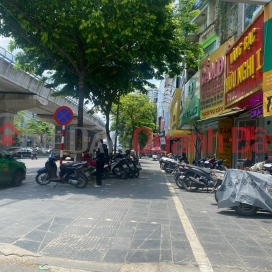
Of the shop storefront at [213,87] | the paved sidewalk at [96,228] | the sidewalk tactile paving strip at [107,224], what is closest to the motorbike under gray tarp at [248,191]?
the paved sidewalk at [96,228]

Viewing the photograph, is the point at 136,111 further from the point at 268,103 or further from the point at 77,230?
the point at 77,230

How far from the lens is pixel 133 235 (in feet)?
16.6

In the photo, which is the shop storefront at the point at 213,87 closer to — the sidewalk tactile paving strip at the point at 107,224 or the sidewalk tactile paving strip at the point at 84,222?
the sidewalk tactile paving strip at the point at 107,224

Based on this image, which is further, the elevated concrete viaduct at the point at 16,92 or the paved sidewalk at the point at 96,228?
the elevated concrete viaduct at the point at 16,92

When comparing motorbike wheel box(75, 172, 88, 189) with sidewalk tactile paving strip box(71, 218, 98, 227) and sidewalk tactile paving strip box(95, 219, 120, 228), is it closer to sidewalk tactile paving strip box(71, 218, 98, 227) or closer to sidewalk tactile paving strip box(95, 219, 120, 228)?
sidewalk tactile paving strip box(71, 218, 98, 227)

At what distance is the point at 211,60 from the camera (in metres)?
14.7

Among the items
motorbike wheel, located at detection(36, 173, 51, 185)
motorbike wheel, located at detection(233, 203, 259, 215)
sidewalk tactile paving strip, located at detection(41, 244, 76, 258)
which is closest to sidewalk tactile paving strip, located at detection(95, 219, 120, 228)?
sidewalk tactile paving strip, located at detection(41, 244, 76, 258)

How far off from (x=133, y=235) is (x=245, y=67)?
743 centimetres

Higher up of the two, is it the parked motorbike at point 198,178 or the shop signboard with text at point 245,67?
the shop signboard with text at point 245,67

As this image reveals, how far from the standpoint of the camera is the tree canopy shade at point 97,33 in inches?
392

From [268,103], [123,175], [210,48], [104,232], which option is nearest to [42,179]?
[123,175]

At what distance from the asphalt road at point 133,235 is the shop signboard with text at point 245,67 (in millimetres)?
4113

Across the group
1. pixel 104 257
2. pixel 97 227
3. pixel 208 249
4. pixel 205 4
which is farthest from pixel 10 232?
pixel 205 4

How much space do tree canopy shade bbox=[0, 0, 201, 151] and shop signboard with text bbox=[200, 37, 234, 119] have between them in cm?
92
